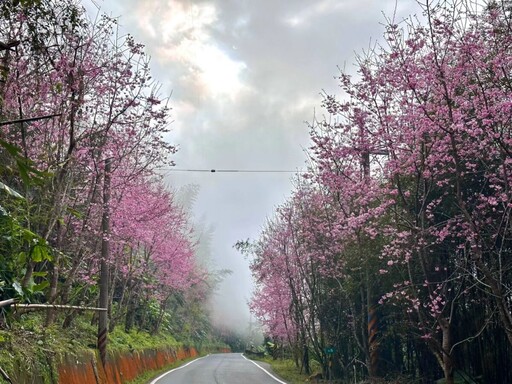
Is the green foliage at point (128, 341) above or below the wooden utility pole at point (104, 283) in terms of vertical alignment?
below

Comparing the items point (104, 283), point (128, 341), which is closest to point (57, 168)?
point (104, 283)

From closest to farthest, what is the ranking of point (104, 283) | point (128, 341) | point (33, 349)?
1. point (33, 349)
2. point (104, 283)
3. point (128, 341)

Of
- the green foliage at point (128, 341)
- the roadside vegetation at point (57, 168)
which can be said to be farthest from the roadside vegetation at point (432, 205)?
the green foliage at point (128, 341)

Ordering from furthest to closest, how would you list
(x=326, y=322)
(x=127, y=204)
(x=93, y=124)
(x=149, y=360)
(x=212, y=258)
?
(x=212, y=258), (x=149, y=360), (x=326, y=322), (x=127, y=204), (x=93, y=124)

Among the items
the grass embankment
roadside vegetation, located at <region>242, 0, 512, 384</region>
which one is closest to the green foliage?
the grass embankment

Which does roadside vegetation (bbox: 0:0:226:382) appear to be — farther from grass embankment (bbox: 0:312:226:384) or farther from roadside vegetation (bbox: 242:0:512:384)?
roadside vegetation (bbox: 242:0:512:384)

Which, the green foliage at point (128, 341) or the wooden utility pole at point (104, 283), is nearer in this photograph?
the wooden utility pole at point (104, 283)

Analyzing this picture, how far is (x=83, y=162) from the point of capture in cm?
1061

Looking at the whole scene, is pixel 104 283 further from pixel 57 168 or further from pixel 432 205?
pixel 432 205

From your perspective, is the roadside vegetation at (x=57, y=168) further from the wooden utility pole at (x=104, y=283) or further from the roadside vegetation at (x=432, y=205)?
the roadside vegetation at (x=432, y=205)

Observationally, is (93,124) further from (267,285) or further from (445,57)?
(267,285)

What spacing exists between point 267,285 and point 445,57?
23.2 m

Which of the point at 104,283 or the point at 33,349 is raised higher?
the point at 104,283

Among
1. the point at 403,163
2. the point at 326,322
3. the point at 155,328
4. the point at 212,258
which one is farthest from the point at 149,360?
the point at 212,258
